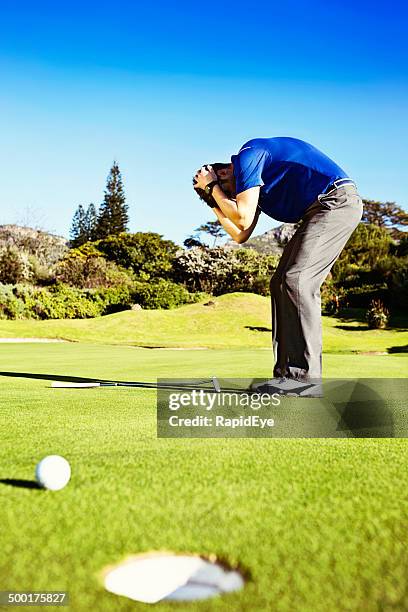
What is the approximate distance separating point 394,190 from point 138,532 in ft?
191

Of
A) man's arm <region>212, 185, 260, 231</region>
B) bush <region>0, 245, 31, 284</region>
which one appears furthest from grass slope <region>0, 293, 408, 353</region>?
man's arm <region>212, 185, 260, 231</region>

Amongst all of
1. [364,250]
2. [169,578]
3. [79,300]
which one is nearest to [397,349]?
[169,578]

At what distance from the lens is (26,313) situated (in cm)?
2620

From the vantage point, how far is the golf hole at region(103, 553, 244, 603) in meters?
1.22

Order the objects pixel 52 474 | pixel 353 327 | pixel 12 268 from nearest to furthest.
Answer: pixel 52 474, pixel 353 327, pixel 12 268

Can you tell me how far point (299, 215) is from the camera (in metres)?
4.65

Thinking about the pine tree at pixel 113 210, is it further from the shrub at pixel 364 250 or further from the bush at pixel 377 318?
the bush at pixel 377 318

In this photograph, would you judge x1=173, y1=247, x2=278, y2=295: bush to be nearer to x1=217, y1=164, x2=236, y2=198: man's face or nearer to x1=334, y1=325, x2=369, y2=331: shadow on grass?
x1=334, y1=325, x2=369, y2=331: shadow on grass

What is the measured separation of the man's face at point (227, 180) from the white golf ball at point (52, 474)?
9.95ft

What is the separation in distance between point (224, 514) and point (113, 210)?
58734mm

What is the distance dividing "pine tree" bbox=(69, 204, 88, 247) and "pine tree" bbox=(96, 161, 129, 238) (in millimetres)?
3657

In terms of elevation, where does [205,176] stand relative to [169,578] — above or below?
above

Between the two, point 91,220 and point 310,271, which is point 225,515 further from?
point 91,220

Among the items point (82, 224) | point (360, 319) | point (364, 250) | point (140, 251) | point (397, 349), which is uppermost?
point (82, 224)
